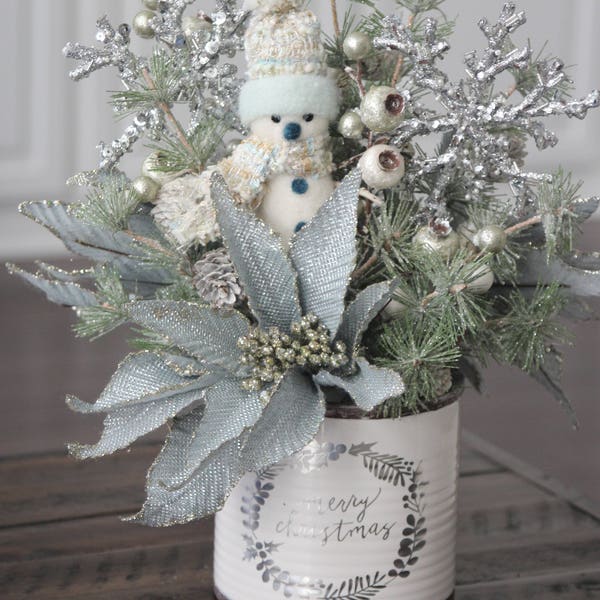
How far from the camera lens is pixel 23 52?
5.96 ft

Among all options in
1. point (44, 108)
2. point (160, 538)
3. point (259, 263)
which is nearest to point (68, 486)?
point (160, 538)

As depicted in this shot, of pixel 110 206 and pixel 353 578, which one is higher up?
pixel 110 206

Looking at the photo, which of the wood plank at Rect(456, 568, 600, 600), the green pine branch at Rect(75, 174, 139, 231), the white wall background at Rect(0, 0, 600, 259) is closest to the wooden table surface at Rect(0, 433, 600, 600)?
the wood plank at Rect(456, 568, 600, 600)

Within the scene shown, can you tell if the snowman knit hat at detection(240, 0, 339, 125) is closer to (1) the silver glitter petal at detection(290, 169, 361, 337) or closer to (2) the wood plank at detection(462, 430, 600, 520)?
(1) the silver glitter petal at detection(290, 169, 361, 337)

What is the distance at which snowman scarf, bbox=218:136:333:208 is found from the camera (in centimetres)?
53

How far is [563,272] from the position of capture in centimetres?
54

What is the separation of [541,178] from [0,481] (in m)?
0.46

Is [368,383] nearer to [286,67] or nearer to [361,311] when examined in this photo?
[361,311]

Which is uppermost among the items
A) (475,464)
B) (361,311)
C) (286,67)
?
(286,67)

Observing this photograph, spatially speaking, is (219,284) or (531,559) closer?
(219,284)

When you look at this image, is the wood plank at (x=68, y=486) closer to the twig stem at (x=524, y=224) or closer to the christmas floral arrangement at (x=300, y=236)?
the christmas floral arrangement at (x=300, y=236)

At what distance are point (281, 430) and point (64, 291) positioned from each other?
17cm

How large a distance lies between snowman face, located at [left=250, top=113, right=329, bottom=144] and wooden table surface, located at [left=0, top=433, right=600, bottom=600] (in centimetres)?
26

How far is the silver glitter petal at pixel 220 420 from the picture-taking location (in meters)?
0.49
